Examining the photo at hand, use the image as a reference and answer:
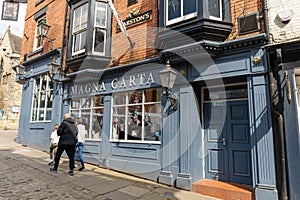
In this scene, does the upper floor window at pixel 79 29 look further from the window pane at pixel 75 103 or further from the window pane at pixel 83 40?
the window pane at pixel 75 103

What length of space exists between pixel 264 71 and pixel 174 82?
7.51 feet

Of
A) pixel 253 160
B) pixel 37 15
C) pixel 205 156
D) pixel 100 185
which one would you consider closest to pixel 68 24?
pixel 37 15

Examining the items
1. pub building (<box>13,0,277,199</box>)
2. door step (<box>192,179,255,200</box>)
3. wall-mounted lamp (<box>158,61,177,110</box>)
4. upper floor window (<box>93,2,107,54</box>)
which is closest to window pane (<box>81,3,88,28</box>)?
upper floor window (<box>93,2,107,54</box>)

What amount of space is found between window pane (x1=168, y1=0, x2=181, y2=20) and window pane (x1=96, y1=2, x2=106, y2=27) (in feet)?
10.6

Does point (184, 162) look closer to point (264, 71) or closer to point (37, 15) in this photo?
point (264, 71)

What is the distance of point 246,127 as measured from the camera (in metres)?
5.41

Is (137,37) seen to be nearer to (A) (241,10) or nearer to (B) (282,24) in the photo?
(A) (241,10)

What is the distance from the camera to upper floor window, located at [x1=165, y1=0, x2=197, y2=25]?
237 inches

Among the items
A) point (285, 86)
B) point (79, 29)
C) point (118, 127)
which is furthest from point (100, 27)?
point (285, 86)

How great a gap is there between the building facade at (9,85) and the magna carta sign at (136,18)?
22386mm

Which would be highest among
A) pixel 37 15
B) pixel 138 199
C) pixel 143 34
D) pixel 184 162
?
pixel 37 15

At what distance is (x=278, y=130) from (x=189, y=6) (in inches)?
158

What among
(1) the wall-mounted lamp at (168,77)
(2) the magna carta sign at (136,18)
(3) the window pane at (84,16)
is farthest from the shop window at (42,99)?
(1) the wall-mounted lamp at (168,77)

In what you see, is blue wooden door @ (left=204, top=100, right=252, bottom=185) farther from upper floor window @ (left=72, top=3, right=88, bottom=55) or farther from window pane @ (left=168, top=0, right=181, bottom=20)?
upper floor window @ (left=72, top=3, right=88, bottom=55)
